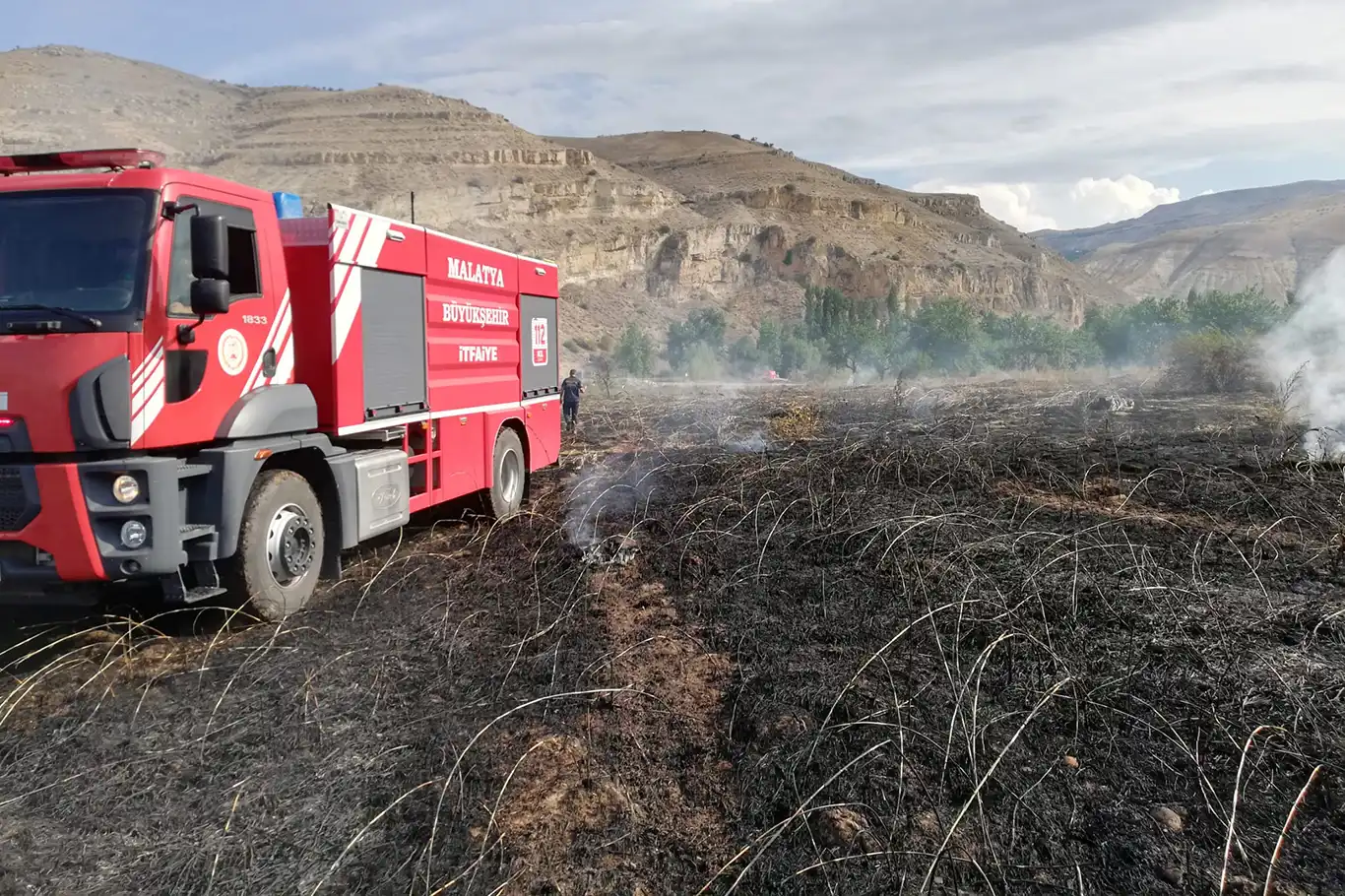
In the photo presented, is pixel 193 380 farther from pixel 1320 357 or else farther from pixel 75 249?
pixel 1320 357

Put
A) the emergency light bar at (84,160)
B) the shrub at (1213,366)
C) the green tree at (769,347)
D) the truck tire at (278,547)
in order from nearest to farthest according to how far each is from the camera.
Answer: the emergency light bar at (84,160) < the truck tire at (278,547) < the shrub at (1213,366) < the green tree at (769,347)

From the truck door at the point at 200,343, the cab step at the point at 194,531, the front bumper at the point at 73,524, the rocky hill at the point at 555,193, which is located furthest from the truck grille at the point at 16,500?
the rocky hill at the point at 555,193

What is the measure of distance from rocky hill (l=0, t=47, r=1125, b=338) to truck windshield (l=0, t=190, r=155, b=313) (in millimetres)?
43314

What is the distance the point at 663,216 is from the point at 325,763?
219 feet

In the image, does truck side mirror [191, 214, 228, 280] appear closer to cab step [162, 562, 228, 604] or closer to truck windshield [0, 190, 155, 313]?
truck windshield [0, 190, 155, 313]

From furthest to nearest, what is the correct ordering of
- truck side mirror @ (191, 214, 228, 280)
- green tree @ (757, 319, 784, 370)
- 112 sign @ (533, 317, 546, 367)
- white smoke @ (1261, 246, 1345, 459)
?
Result: green tree @ (757, 319, 784, 370)
white smoke @ (1261, 246, 1345, 459)
112 sign @ (533, 317, 546, 367)
truck side mirror @ (191, 214, 228, 280)

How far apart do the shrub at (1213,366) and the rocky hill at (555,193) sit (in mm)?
31334

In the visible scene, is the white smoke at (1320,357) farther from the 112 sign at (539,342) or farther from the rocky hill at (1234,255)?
the rocky hill at (1234,255)

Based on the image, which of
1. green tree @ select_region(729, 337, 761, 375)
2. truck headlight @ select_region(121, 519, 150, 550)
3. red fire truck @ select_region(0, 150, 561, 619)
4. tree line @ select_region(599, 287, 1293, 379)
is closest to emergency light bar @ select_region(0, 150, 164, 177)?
red fire truck @ select_region(0, 150, 561, 619)

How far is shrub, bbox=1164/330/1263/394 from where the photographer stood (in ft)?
85.1

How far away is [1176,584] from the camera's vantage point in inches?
228

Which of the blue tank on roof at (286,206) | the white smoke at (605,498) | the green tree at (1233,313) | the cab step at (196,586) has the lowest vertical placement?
the white smoke at (605,498)

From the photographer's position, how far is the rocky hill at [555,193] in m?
57.1

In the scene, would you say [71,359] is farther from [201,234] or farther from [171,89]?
[171,89]
